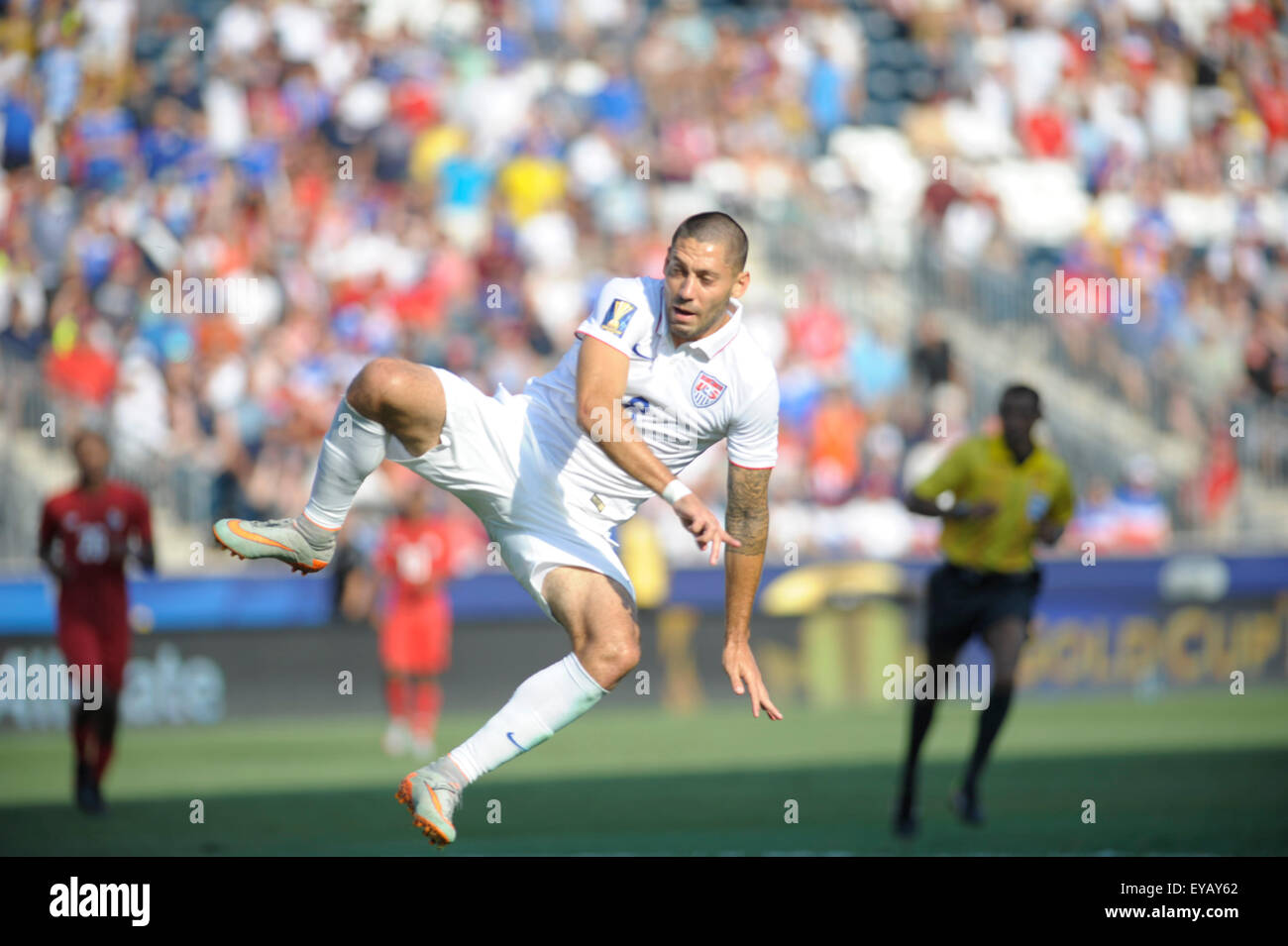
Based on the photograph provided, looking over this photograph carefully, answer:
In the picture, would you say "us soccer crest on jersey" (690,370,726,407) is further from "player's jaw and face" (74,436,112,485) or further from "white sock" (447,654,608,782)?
"player's jaw and face" (74,436,112,485)

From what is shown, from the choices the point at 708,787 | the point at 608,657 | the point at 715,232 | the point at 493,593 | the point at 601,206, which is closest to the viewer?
the point at 715,232

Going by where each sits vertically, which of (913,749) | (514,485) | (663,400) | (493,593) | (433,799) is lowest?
(913,749)

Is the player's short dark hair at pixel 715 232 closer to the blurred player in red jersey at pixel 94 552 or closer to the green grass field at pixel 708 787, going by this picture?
the green grass field at pixel 708 787

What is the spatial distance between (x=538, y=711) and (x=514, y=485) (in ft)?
3.23

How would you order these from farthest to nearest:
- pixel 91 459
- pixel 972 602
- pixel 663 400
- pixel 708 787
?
pixel 708 787 → pixel 91 459 → pixel 972 602 → pixel 663 400

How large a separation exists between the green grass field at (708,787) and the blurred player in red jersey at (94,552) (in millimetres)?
1190

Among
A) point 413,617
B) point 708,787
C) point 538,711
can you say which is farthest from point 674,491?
point 413,617

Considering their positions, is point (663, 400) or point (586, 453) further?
point (586, 453)

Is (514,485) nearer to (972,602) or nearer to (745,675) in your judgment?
(745,675)

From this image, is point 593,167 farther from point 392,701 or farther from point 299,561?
point 299,561

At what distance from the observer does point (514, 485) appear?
304 inches

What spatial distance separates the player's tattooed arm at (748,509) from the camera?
7781 mm

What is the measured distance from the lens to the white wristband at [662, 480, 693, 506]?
680 cm

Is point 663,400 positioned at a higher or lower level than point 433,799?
higher
